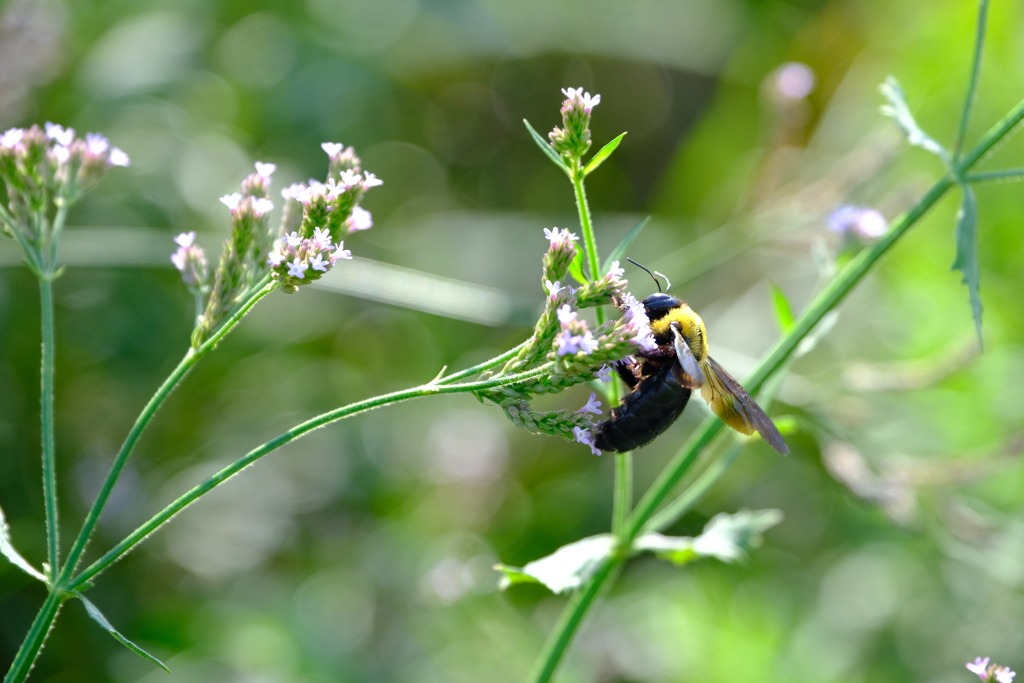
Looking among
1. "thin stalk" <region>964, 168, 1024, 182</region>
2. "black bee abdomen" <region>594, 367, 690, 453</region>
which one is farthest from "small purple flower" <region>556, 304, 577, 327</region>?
"thin stalk" <region>964, 168, 1024, 182</region>

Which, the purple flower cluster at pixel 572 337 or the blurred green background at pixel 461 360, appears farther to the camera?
the blurred green background at pixel 461 360

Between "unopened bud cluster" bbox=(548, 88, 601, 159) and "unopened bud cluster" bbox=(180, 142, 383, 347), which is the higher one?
"unopened bud cluster" bbox=(548, 88, 601, 159)

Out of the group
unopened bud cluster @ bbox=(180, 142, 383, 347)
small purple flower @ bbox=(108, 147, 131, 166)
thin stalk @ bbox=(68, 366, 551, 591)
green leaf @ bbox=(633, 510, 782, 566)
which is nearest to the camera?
thin stalk @ bbox=(68, 366, 551, 591)

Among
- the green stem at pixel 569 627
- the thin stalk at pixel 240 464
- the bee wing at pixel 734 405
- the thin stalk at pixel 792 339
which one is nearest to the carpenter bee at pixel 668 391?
the bee wing at pixel 734 405

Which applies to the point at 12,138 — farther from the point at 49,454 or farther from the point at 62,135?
the point at 49,454

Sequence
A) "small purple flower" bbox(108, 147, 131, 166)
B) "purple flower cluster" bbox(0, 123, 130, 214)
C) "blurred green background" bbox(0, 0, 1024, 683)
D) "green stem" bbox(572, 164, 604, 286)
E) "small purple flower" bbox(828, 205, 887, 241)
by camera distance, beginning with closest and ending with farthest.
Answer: "green stem" bbox(572, 164, 604, 286) < "purple flower cluster" bbox(0, 123, 130, 214) < "small purple flower" bbox(108, 147, 131, 166) < "small purple flower" bbox(828, 205, 887, 241) < "blurred green background" bbox(0, 0, 1024, 683)

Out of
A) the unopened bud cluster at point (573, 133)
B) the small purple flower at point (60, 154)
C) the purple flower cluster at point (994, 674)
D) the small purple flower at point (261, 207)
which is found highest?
the small purple flower at point (60, 154)

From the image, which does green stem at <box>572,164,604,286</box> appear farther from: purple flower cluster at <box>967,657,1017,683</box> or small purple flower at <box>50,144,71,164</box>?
small purple flower at <box>50,144,71,164</box>

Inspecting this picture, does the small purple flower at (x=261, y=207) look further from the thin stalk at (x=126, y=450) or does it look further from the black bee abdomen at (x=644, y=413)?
the black bee abdomen at (x=644, y=413)
